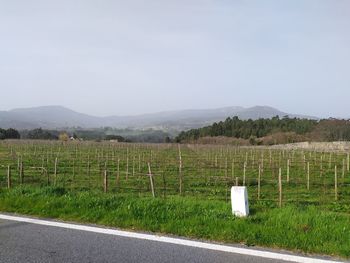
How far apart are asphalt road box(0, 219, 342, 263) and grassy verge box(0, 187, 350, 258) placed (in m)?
0.60

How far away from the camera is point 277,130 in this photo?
118500 mm

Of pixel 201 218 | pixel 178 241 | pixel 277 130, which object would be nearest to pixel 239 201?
pixel 201 218

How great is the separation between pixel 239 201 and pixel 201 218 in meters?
0.63

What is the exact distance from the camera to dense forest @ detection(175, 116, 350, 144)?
342 feet

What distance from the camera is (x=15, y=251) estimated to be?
5.02 metres

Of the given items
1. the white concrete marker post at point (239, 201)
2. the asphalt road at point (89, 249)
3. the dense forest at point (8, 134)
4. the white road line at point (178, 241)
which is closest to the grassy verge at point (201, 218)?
the white concrete marker post at point (239, 201)

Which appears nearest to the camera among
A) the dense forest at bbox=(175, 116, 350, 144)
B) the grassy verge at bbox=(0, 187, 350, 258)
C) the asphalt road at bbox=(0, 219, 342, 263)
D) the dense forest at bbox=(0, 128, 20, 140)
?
the asphalt road at bbox=(0, 219, 342, 263)

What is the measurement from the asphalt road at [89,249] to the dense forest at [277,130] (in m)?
99.6

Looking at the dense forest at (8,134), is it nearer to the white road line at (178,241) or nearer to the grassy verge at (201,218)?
the grassy verge at (201,218)

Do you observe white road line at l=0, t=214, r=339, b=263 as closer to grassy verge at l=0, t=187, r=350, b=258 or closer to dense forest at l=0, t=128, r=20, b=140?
grassy verge at l=0, t=187, r=350, b=258

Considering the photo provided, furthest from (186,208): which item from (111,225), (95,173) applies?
(95,173)

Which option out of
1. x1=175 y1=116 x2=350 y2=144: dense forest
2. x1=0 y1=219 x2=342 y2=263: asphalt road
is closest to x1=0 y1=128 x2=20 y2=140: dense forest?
x1=175 y1=116 x2=350 y2=144: dense forest

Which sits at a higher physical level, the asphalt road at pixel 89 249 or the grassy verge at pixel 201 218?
the grassy verge at pixel 201 218

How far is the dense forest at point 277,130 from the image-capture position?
10425cm
